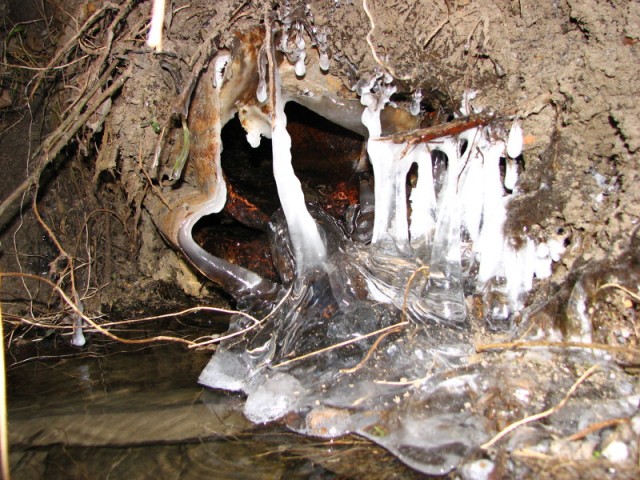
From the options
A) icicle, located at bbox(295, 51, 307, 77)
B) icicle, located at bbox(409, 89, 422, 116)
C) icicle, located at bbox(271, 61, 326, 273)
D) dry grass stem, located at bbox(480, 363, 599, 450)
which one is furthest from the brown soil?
icicle, located at bbox(271, 61, 326, 273)

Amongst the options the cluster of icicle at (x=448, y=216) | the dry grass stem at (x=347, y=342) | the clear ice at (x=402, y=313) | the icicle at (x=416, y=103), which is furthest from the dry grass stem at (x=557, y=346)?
the icicle at (x=416, y=103)

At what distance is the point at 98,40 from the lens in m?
2.63

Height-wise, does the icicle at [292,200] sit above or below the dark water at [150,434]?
above

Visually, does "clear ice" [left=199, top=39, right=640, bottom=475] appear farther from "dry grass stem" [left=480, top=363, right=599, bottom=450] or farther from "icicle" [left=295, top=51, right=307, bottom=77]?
"icicle" [left=295, top=51, right=307, bottom=77]

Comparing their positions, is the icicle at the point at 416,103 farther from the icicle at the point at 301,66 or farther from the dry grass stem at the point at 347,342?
the dry grass stem at the point at 347,342

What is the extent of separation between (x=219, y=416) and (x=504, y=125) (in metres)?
1.78

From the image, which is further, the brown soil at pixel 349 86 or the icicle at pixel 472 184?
the icicle at pixel 472 184

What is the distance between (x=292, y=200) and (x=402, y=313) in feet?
2.47

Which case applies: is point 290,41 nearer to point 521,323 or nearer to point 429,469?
point 521,323

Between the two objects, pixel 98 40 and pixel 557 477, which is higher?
pixel 98 40

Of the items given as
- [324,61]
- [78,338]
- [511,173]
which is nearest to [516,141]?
[511,173]

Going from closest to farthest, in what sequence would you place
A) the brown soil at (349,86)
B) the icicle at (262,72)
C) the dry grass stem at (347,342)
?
1. the brown soil at (349,86)
2. the dry grass stem at (347,342)
3. the icicle at (262,72)

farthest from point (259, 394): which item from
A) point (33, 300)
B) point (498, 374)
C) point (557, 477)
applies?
point (33, 300)

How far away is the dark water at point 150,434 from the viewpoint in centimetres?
160
